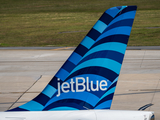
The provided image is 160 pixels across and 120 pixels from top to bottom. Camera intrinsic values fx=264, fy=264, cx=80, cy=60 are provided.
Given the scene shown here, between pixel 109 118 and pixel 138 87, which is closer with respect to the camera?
pixel 109 118

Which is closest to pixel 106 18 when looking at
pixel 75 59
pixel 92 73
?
pixel 75 59

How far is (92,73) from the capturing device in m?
5.27

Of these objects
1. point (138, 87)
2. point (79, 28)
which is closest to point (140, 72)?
point (138, 87)

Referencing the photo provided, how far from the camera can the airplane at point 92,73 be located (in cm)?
508

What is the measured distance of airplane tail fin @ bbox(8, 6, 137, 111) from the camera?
5121mm

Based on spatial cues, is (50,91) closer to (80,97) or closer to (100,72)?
(80,97)

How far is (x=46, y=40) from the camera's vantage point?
37.0 m

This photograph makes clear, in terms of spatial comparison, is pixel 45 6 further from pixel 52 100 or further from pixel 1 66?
pixel 52 100

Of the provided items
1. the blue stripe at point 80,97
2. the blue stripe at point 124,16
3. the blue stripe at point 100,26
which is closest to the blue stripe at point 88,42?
the blue stripe at point 100,26

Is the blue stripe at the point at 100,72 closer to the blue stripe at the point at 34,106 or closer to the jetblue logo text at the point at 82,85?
the jetblue logo text at the point at 82,85

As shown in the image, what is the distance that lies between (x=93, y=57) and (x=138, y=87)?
868cm

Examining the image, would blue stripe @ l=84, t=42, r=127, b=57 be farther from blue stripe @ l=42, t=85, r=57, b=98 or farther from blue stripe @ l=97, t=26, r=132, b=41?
blue stripe @ l=42, t=85, r=57, b=98

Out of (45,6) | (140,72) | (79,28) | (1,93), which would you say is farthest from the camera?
(45,6)

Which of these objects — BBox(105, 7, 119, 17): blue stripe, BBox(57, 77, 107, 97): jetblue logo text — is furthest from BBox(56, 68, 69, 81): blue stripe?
BBox(105, 7, 119, 17): blue stripe
